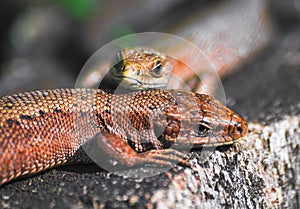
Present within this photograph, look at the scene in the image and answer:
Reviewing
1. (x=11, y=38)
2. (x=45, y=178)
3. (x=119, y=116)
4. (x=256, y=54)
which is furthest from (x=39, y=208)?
(x=11, y=38)

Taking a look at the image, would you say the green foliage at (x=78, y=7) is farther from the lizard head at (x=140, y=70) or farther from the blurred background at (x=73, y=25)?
the lizard head at (x=140, y=70)

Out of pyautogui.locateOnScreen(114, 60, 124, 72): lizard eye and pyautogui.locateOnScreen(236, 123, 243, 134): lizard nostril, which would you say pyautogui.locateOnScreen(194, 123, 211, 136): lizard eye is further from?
pyautogui.locateOnScreen(114, 60, 124, 72): lizard eye

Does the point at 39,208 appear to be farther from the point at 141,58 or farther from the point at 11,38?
the point at 11,38

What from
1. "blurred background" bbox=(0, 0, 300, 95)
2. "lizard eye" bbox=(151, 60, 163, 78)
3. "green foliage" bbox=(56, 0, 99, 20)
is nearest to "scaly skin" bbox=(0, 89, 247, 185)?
"lizard eye" bbox=(151, 60, 163, 78)

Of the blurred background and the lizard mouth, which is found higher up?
the blurred background

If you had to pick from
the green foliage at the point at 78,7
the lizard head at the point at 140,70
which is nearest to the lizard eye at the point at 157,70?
the lizard head at the point at 140,70

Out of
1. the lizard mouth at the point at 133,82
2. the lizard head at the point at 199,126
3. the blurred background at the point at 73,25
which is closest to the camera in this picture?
the lizard head at the point at 199,126
